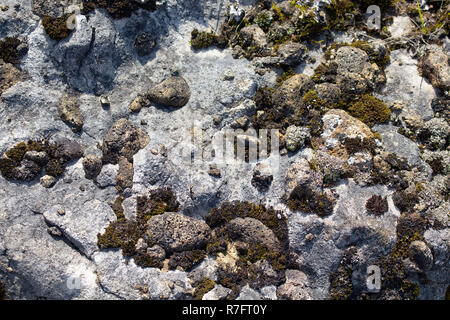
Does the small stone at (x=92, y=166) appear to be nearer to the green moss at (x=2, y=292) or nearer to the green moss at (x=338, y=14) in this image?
the green moss at (x=2, y=292)

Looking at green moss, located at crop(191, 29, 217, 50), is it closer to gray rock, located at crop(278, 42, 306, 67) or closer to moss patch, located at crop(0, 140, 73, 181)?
gray rock, located at crop(278, 42, 306, 67)

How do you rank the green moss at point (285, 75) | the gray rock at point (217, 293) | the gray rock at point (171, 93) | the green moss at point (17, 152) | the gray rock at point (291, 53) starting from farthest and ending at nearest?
1. the green moss at point (285, 75)
2. the gray rock at point (291, 53)
3. the gray rock at point (171, 93)
4. the green moss at point (17, 152)
5. the gray rock at point (217, 293)

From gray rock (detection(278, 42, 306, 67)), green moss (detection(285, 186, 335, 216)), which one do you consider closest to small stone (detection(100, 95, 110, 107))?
gray rock (detection(278, 42, 306, 67))

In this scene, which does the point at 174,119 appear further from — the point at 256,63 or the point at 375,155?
the point at 375,155

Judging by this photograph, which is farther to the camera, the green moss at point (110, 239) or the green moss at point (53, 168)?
the green moss at point (53, 168)

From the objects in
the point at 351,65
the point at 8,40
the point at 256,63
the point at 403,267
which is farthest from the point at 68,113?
the point at 403,267

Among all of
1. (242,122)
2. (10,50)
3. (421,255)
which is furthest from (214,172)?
(10,50)

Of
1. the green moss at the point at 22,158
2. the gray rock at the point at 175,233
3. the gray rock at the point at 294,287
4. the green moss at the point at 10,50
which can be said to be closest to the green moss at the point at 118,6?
the green moss at the point at 10,50
